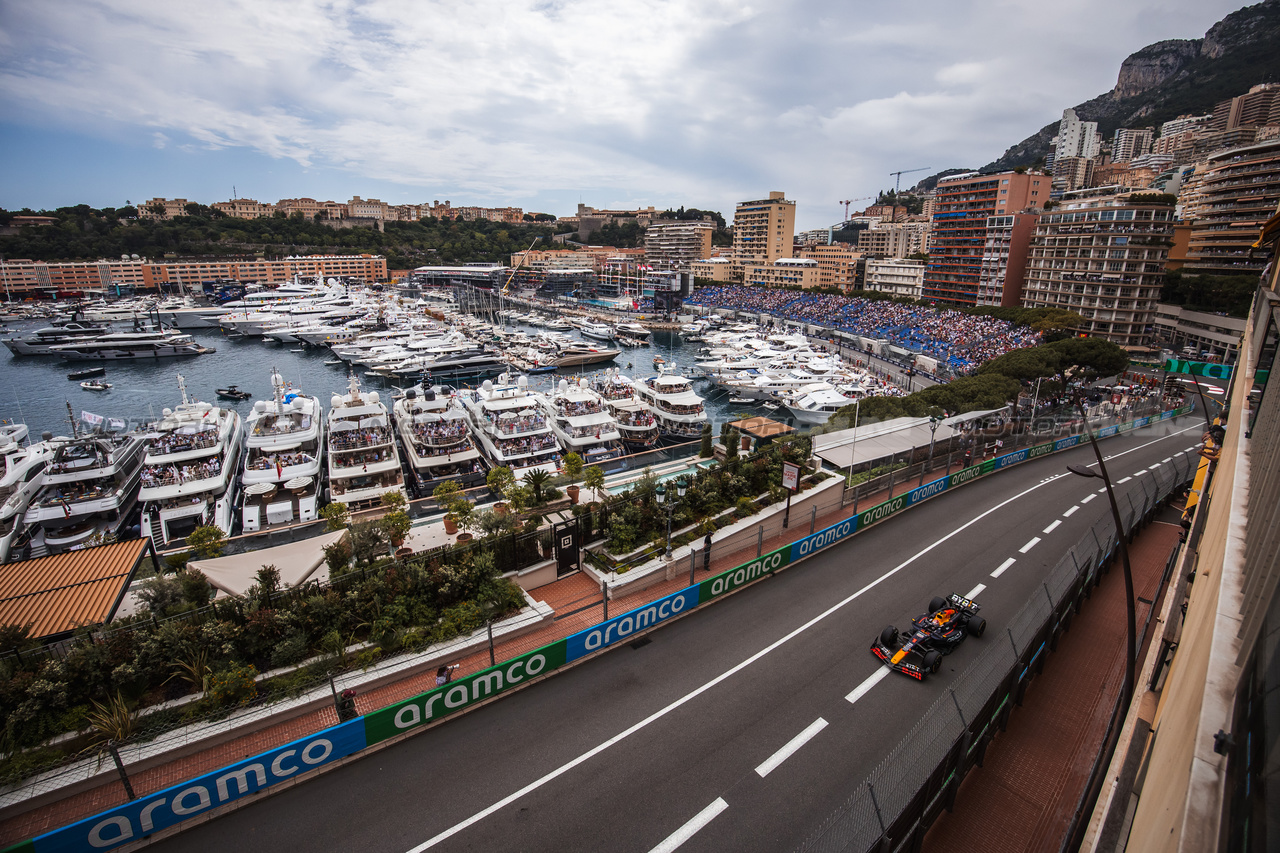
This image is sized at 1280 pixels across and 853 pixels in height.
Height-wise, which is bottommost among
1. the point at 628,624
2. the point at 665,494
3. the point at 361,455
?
the point at 361,455

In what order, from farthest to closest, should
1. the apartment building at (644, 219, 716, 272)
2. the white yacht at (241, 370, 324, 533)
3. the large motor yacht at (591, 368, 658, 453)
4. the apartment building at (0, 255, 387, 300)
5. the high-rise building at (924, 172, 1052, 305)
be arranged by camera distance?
the apartment building at (644, 219, 716, 272) < the apartment building at (0, 255, 387, 300) < the high-rise building at (924, 172, 1052, 305) < the large motor yacht at (591, 368, 658, 453) < the white yacht at (241, 370, 324, 533)

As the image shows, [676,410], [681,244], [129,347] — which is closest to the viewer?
[676,410]

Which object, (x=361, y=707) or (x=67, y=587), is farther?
(x=67, y=587)

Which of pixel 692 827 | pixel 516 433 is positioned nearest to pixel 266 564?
pixel 692 827

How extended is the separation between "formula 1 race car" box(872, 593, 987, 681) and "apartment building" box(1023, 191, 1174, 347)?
5244cm

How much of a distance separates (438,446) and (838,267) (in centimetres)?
10001

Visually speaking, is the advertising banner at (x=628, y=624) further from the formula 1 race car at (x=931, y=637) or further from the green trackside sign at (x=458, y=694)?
the formula 1 race car at (x=931, y=637)

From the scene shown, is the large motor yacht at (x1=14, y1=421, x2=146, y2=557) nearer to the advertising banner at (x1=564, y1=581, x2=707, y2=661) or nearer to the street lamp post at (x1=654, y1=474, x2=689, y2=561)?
the advertising banner at (x1=564, y1=581, x2=707, y2=661)

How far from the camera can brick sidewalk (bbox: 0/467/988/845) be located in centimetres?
845

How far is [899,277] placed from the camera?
91750mm

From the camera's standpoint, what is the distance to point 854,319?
74.6 metres

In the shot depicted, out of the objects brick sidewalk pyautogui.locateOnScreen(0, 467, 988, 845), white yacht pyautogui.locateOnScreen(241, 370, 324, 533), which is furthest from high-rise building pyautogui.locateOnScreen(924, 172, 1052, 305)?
white yacht pyautogui.locateOnScreen(241, 370, 324, 533)

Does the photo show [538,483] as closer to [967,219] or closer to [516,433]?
[516,433]

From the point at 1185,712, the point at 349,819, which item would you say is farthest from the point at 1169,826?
the point at 349,819
